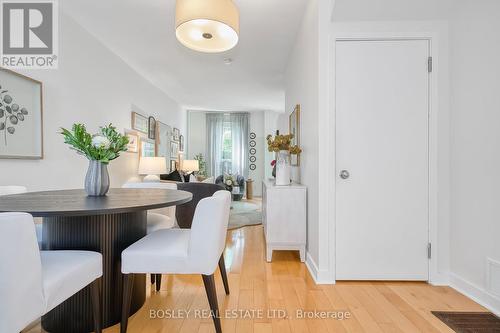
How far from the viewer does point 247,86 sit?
526 centimetres

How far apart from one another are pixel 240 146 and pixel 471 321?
6.55 meters

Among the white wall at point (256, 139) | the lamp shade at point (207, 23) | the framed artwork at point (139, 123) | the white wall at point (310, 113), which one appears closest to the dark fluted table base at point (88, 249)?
the lamp shade at point (207, 23)

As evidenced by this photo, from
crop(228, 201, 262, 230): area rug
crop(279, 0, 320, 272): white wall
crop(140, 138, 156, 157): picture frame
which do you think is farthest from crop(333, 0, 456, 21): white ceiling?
crop(140, 138, 156, 157): picture frame

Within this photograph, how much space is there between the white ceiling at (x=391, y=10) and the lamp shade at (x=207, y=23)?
85 cm

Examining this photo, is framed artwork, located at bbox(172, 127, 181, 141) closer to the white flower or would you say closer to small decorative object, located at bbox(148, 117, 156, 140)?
small decorative object, located at bbox(148, 117, 156, 140)

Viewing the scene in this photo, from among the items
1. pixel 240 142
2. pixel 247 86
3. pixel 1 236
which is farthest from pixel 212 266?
pixel 240 142

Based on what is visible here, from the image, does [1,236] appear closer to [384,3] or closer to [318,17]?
[318,17]

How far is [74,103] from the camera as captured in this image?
114 inches

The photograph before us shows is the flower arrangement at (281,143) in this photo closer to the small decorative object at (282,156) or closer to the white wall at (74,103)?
the small decorative object at (282,156)

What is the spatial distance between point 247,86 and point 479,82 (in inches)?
155

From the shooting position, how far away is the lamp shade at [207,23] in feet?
5.48

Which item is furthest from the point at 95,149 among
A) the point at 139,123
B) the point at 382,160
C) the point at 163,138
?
the point at 163,138

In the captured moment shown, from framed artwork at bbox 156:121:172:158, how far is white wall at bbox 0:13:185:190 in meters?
1.25

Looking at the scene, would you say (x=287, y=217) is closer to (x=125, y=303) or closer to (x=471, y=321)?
(x=471, y=321)
